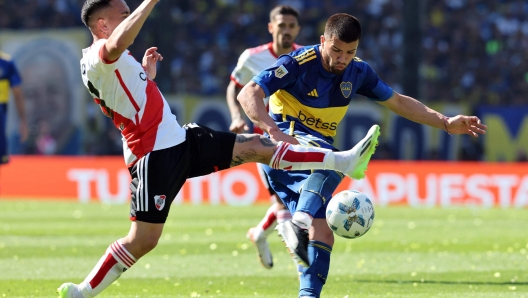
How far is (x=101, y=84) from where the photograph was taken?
6230 mm

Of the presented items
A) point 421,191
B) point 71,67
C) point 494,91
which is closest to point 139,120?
point 421,191

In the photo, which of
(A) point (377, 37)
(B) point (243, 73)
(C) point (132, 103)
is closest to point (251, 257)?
(B) point (243, 73)

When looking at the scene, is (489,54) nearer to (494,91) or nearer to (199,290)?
(494,91)

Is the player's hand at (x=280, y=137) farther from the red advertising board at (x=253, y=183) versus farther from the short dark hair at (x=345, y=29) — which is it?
the red advertising board at (x=253, y=183)

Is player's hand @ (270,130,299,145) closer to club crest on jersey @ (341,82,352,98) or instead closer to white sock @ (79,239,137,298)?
club crest on jersey @ (341,82,352,98)

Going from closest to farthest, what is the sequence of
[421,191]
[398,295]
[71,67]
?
1. [398,295]
2. [421,191]
3. [71,67]

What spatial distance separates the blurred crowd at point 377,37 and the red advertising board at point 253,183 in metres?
5.95

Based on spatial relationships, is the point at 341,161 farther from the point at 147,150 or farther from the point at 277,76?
the point at 147,150

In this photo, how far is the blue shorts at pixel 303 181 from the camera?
6.81m

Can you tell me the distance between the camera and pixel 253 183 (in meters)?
20.0

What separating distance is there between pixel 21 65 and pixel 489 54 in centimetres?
1347

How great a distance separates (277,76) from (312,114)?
0.48 m

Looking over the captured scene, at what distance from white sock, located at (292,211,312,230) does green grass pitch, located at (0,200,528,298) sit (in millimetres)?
1469

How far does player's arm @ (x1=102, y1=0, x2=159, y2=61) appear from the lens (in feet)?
19.0
